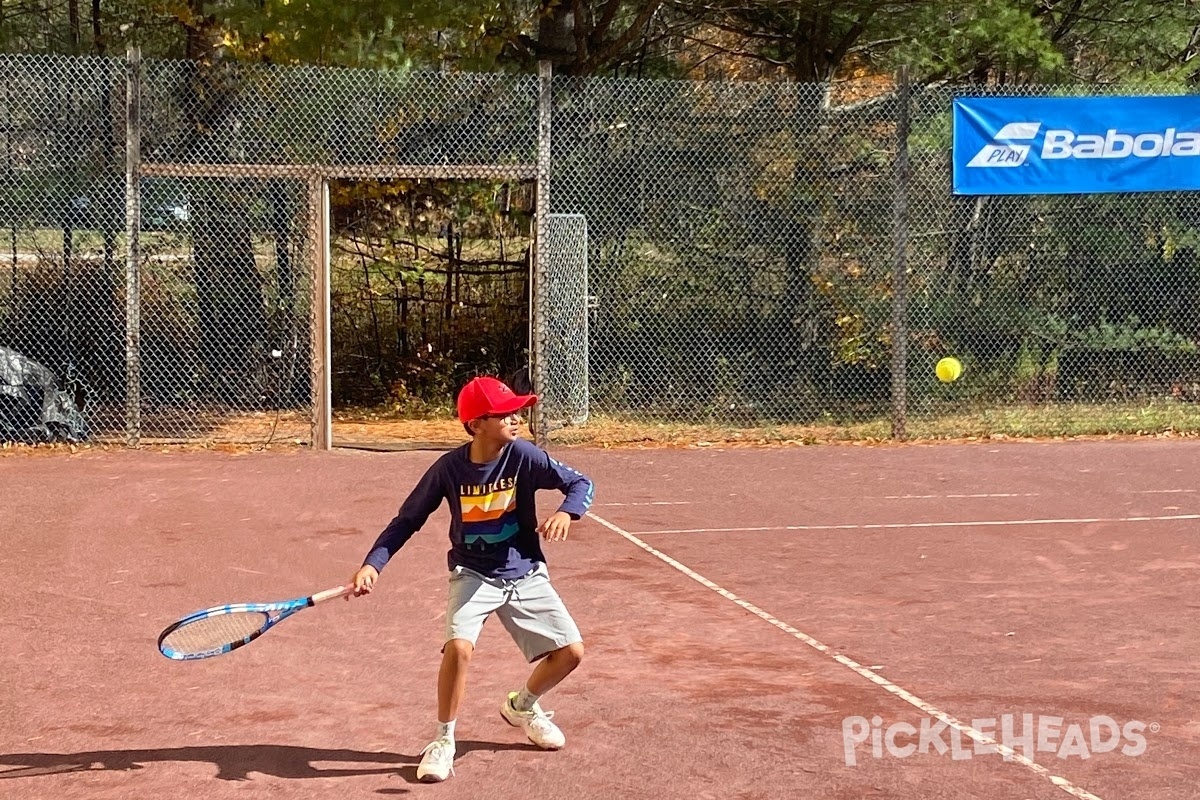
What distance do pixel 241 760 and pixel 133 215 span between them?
26.1ft

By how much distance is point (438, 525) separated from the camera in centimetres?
929

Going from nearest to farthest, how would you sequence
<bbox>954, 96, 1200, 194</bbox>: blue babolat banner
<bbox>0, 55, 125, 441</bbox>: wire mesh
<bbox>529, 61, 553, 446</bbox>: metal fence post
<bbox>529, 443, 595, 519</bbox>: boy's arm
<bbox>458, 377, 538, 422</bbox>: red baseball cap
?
<bbox>458, 377, 538, 422</bbox>: red baseball cap < <bbox>529, 443, 595, 519</bbox>: boy's arm < <bbox>0, 55, 125, 441</bbox>: wire mesh < <bbox>529, 61, 553, 446</bbox>: metal fence post < <bbox>954, 96, 1200, 194</bbox>: blue babolat banner

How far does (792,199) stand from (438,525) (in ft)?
18.3

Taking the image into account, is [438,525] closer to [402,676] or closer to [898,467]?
[402,676]

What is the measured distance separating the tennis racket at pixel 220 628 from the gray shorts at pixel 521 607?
392 millimetres

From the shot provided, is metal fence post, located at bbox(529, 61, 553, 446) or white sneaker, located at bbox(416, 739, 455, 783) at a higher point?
metal fence post, located at bbox(529, 61, 553, 446)

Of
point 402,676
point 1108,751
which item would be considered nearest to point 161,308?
point 402,676

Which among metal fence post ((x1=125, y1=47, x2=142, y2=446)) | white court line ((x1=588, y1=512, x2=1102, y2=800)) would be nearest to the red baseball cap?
white court line ((x1=588, y1=512, x2=1102, y2=800))

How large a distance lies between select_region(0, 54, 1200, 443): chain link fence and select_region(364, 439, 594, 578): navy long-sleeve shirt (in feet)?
24.1

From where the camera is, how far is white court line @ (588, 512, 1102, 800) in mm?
4652

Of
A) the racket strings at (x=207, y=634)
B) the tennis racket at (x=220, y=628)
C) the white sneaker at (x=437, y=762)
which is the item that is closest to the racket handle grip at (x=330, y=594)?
the tennis racket at (x=220, y=628)

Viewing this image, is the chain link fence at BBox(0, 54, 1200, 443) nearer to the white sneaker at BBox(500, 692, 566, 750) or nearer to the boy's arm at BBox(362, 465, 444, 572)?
the boy's arm at BBox(362, 465, 444, 572)

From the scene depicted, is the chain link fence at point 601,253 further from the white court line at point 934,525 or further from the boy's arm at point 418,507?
the boy's arm at point 418,507

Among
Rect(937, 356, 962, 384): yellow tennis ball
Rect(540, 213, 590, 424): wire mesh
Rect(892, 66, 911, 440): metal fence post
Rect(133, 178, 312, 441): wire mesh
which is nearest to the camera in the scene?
Rect(133, 178, 312, 441): wire mesh
